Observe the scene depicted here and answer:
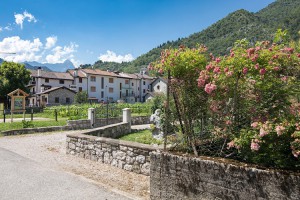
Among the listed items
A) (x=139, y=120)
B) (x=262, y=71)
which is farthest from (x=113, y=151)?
(x=139, y=120)

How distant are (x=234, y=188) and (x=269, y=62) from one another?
6.15ft

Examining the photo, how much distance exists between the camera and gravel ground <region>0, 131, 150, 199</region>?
17.7ft

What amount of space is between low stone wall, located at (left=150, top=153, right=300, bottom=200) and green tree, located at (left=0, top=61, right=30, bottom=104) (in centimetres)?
3887

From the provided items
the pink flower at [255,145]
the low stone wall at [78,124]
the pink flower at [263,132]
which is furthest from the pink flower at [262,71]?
the low stone wall at [78,124]

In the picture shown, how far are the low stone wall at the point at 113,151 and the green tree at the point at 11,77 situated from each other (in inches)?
1330

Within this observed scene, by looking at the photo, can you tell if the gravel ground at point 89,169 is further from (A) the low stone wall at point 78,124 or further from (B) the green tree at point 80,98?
(B) the green tree at point 80,98

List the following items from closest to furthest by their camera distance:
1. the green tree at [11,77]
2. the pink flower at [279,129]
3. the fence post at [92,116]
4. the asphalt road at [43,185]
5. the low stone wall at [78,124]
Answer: the pink flower at [279,129], the asphalt road at [43,185], the low stone wall at [78,124], the fence post at [92,116], the green tree at [11,77]

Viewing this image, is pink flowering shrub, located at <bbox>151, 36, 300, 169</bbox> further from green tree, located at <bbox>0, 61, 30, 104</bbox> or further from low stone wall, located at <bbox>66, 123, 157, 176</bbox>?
green tree, located at <bbox>0, 61, 30, 104</bbox>

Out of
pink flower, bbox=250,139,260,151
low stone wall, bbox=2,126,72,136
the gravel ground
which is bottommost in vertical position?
the gravel ground

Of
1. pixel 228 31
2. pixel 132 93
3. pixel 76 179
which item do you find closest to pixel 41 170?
pixel 76 179

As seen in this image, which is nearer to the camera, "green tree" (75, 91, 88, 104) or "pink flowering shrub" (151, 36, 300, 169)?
"pink flowering shrub" (151, 36, 300, 169)

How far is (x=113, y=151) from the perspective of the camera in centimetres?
709

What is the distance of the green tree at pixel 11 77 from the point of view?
3716cm

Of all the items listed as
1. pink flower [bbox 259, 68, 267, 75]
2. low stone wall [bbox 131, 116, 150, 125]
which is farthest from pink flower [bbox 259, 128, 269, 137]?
low stone wall [bbox 131, 116, 150, 125]
